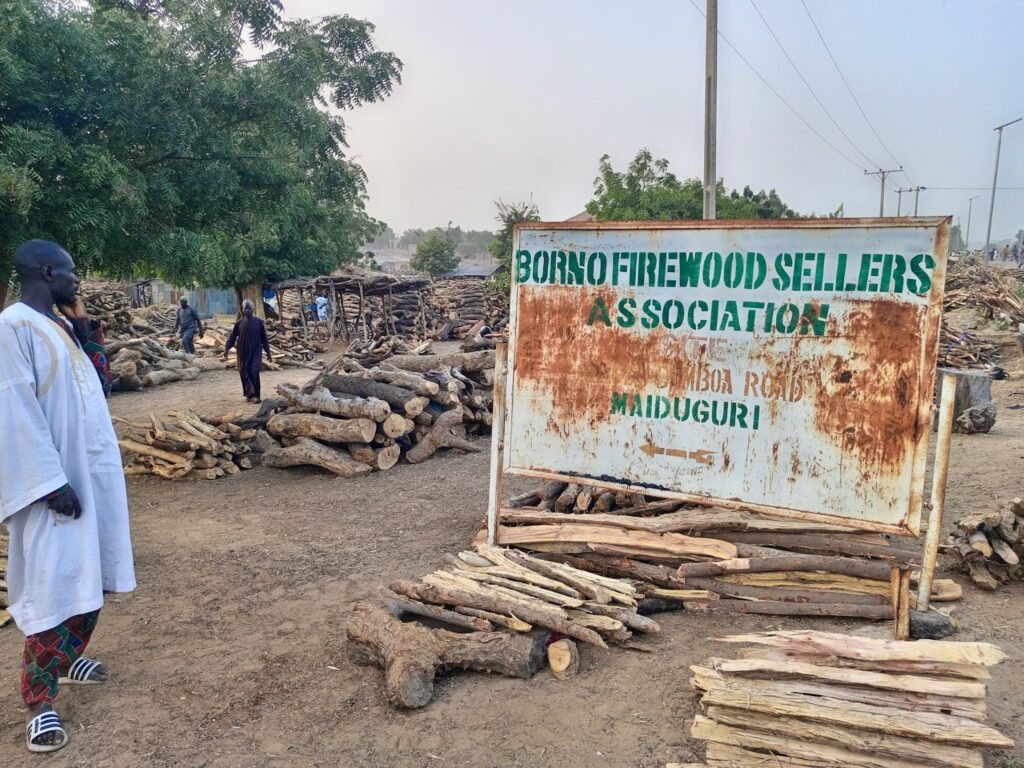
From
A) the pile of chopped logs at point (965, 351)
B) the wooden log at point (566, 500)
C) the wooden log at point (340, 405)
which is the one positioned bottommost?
the wooden log at point (566, 500)

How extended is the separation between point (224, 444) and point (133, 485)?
1.05 m

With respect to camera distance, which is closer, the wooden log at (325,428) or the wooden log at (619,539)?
the wooden log at (619,539)

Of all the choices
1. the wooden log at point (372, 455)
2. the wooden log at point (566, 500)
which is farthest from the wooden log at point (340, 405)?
the wooden log at point (566, 500)

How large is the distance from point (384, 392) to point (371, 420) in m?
0.59

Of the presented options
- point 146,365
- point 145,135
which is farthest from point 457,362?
point 146,365

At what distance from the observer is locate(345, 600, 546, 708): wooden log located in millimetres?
3291

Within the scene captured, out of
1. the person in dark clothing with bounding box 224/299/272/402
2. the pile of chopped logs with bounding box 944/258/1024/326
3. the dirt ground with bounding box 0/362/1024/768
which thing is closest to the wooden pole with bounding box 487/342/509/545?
the dirt ground with bounding box 0/362/1024/768

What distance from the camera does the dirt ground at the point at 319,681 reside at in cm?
301

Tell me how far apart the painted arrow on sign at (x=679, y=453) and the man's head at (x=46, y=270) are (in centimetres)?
333

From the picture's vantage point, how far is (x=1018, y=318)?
2002 cm

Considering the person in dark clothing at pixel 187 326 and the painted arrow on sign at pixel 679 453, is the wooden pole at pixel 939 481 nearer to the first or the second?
the painted arrow on sign at pixel 679 453

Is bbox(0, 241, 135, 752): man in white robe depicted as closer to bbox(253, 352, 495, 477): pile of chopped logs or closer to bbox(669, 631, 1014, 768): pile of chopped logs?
bbox(669, 631, 1014, 768): pile of chopped logs

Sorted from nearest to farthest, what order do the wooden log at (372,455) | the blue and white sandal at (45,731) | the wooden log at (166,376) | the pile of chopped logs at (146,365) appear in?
the blue and white sandal at (45,731)
the wooden log at (372,455)
the pile of chopped logs at (146,365)
the wooden log at (166,376)

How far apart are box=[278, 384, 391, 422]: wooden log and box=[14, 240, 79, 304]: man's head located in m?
4.85
